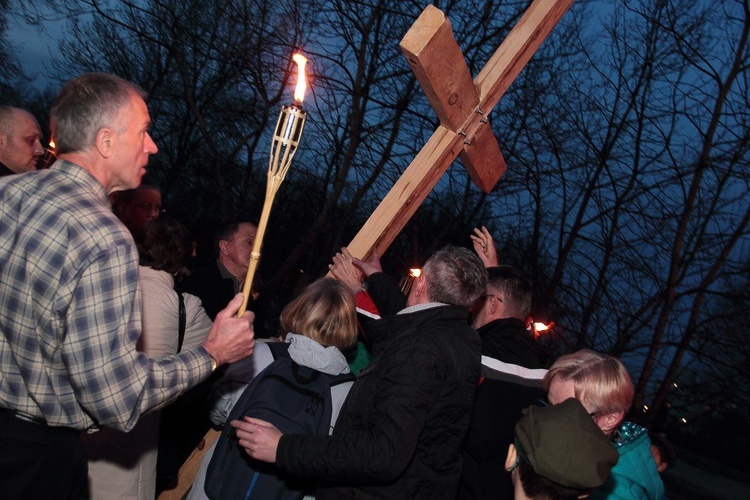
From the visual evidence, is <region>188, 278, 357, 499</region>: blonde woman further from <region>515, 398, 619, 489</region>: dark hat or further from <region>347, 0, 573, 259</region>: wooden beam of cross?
<region>515, 398, 619, 489</region>: dark hat

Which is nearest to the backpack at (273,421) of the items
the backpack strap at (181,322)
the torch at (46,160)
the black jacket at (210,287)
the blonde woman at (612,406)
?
the backpack strap at (181,322)

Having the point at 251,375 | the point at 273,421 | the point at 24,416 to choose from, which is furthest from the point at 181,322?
the point at 24,416

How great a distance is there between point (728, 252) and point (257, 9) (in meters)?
6.99

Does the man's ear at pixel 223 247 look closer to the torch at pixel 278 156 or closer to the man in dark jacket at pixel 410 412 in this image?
the man in dark jacket at pixel 410 412

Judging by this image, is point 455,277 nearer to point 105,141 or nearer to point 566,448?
point 566,448

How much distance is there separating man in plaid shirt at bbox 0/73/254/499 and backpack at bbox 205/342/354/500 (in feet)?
2.32

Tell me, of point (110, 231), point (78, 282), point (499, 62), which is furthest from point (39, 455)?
point (499, 62)

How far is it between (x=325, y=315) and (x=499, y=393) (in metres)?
0.97

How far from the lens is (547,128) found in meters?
9.18

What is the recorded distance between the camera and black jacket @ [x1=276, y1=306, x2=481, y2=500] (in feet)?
7.68

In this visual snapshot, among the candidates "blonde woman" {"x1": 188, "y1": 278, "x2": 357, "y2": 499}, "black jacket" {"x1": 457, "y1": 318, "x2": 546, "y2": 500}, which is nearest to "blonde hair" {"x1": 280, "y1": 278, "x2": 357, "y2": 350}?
"blonde woman" {"x1": 188, "y1": 278, "x2": 357, "y2": 499}

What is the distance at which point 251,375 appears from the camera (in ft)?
10.1

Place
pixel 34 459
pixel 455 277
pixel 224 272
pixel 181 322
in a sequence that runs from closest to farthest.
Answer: pixel 34 459 → pixel 455 277 → pixel 181 322 → pixel 224 272

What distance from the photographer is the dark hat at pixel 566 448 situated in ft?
6.35
